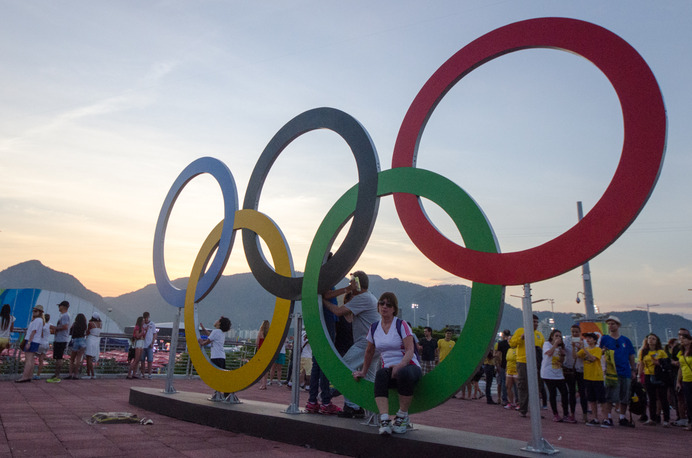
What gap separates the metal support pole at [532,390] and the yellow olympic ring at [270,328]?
300 cm

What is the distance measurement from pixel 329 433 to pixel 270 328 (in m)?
1.85

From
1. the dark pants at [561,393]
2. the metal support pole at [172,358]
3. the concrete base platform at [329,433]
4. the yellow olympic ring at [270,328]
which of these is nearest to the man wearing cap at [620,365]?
the dark pants at [561,393]

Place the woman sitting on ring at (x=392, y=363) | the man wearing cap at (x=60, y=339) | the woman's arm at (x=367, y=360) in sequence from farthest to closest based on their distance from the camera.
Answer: the man wearing cap at (x=60, y=339), the woman's arm at (x=367, y=360), the woman sitting on ring at (x=392, y=363)

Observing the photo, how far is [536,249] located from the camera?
154 inches

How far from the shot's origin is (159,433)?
505 cm

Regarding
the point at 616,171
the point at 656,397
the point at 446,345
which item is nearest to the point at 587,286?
the point at 446,345

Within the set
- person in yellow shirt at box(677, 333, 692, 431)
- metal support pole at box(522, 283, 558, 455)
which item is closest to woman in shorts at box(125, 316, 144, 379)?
metal support pole at box(522, 283, 558, 455)

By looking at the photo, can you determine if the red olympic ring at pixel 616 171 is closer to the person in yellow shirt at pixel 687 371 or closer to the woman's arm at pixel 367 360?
the woman's arm at pixel 367 360

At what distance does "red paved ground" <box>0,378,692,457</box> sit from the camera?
13.9 ft

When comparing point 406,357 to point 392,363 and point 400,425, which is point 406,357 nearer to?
point 392,363

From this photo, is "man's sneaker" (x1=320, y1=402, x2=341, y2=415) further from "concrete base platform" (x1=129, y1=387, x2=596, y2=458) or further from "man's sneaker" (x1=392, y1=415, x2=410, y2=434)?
"man's sneaker" (x1=392, y1=415, x2=410, y2=434)

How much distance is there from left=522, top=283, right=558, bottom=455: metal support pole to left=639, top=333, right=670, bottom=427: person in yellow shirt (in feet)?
20.0

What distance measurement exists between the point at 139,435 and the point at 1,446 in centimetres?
118

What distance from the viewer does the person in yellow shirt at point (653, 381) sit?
816 cm
